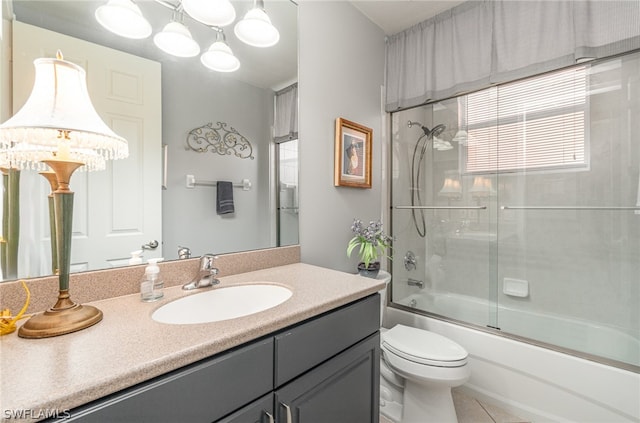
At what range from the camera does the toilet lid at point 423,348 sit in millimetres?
1360

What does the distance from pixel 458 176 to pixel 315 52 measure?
1.41m

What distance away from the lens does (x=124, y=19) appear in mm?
995

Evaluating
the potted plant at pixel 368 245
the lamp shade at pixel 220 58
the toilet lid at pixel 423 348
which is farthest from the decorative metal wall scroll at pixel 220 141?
the toilet lid at pixel 423 348

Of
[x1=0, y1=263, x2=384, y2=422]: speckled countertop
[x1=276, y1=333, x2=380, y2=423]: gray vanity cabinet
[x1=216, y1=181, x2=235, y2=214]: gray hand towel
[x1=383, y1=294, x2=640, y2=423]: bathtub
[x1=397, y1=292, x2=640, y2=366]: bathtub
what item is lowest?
[x1=383, y1=294, x2=640, y2=423]: bathtub

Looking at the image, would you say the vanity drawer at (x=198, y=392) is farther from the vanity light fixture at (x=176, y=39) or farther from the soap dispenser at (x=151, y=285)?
the vanity light fixture at (x=176, y=39)

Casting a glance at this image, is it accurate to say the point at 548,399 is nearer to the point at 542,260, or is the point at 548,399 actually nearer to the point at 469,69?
the point at 542,260

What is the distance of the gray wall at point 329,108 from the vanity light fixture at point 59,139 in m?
1.00

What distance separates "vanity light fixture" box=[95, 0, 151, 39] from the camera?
0.96m

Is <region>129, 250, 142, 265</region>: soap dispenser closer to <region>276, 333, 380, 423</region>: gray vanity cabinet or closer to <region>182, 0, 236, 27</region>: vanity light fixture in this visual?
<region>276, 333, 380, 423</region>: gray vanity cabinet

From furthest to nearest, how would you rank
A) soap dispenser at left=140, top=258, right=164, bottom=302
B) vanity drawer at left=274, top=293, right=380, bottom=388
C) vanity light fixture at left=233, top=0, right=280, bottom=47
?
vanity light fixture at left=233, top=0, right=280, bottom=47 → soap dispenser at left=140, top=258, right=164, bottom=302 → vanity drawer at left=274, top=293, right=380, bottom=388

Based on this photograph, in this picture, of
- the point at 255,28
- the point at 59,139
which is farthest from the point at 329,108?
the point at 59,139

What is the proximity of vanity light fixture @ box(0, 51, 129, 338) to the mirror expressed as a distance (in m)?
0.18

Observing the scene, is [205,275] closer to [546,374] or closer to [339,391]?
[339,391]

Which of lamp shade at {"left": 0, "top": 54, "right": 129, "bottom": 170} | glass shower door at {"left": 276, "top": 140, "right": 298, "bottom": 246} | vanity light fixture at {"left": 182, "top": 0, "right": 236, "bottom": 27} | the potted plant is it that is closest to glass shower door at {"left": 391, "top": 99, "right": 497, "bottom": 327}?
the potted plant
